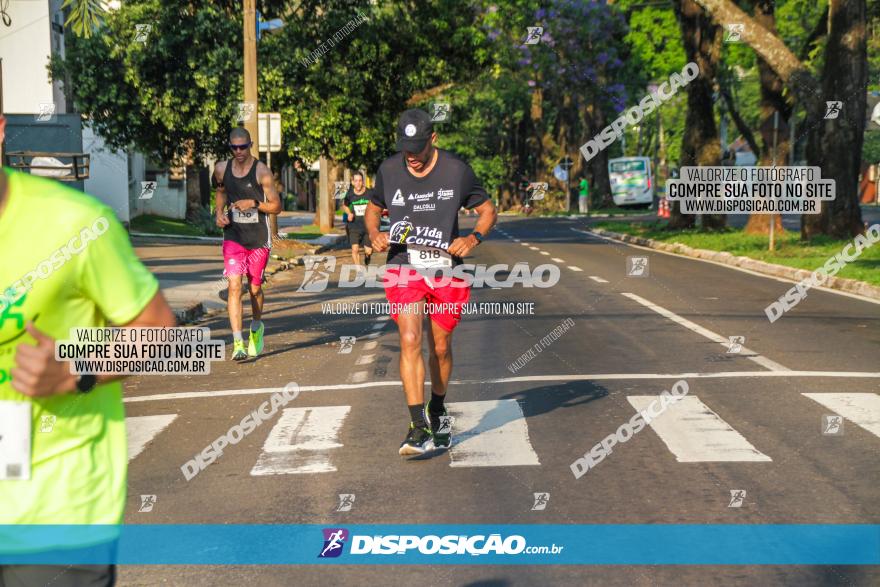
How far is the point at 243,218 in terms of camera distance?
484 inches

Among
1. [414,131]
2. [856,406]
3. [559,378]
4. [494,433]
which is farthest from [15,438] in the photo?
[559,378]

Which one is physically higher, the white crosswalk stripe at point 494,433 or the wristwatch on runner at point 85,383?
the wristwatch on runner at point 85,383

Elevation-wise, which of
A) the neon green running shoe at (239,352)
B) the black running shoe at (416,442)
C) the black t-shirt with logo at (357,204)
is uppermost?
the black t-shirt with logo at (357,204)

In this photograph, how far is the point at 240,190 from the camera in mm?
12359

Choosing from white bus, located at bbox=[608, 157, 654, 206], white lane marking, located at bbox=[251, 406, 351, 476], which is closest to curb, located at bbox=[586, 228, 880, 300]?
white lane marking, located at bbox=[251, 406, 351, 476]

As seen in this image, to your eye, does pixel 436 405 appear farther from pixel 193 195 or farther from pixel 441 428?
pixel 193 195

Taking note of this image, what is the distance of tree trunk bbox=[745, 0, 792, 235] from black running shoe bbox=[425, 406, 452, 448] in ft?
79.7

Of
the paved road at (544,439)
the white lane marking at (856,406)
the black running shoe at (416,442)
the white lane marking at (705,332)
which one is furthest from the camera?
the white lane marking at (705,332)

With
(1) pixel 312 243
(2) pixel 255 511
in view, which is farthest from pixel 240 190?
(1) pixel 312 243

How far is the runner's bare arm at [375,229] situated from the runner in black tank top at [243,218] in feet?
13.4

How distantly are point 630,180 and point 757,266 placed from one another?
54.0 metres

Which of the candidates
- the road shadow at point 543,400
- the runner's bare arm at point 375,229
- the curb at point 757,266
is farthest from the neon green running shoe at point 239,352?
the curb at point 757,266

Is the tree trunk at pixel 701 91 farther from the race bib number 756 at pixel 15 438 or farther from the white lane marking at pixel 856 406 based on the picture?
the race bib number 756 at pixel 15 438

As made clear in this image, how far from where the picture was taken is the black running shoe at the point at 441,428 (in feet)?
26.0
